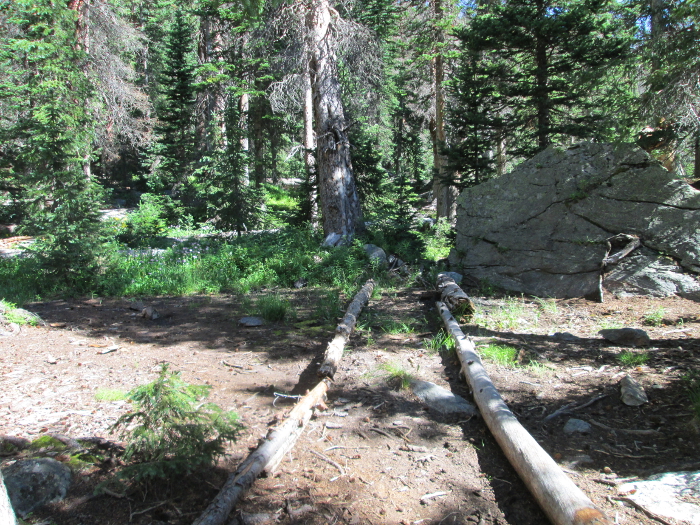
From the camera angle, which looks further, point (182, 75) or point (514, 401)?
point (182, 75)

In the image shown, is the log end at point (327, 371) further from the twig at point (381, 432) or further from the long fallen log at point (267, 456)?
the twig at point (381, 432)

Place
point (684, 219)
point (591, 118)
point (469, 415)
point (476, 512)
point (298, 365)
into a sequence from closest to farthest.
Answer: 1. point (476, 512)
2. point (469, 415)
3. point (298, 365)
4. point (684, 219)
5. point (591, 118)

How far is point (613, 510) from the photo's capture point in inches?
105

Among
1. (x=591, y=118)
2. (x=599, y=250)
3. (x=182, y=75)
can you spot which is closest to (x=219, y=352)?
(x=599, y=250)

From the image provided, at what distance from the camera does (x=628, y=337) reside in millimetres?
5445

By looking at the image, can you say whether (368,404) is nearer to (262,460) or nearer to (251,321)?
(262,460)

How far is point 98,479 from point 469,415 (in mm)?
2999

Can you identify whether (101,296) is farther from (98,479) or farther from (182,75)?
(182,75)

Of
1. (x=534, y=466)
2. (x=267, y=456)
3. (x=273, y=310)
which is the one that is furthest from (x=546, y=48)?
(x=267, y=456)

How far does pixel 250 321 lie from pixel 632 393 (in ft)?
16.8

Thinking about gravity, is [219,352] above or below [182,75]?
below

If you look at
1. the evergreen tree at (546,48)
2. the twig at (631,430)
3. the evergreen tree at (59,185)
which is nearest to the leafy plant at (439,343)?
the twig at (631,430)

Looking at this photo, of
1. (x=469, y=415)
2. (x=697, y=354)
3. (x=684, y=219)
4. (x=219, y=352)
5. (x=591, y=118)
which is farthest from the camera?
(x=591, y=118)

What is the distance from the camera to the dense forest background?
21.0 ft
